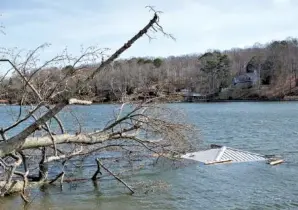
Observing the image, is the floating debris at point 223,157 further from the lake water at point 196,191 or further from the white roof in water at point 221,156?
the lake water at point 196,191

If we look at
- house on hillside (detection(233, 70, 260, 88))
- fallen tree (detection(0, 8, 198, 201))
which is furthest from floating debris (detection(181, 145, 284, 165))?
house on hillside (detection(233, 70, 260, 88))

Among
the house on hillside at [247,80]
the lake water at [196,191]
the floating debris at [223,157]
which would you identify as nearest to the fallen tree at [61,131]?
the lake water at [196,191]

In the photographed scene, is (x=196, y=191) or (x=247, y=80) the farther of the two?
(x=247, y=80)

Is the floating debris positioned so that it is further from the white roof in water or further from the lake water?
the lake water

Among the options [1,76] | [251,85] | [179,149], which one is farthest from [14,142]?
[251,85]

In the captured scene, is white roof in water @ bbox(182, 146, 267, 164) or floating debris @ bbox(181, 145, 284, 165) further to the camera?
white roof in water @ bbox(182, 146, 267, 164)

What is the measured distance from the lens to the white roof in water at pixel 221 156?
20984 mm

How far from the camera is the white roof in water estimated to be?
20984 millimetres

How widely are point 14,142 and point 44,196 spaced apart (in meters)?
6.26

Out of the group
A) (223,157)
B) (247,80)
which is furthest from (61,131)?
(247,80)

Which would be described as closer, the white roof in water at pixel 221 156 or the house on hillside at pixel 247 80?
the white roof in water at pixel 221 156

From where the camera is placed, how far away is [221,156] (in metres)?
21.5

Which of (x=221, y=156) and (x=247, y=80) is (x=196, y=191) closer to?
(x=221, y=156)

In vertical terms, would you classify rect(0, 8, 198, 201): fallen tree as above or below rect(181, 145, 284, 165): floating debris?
above
